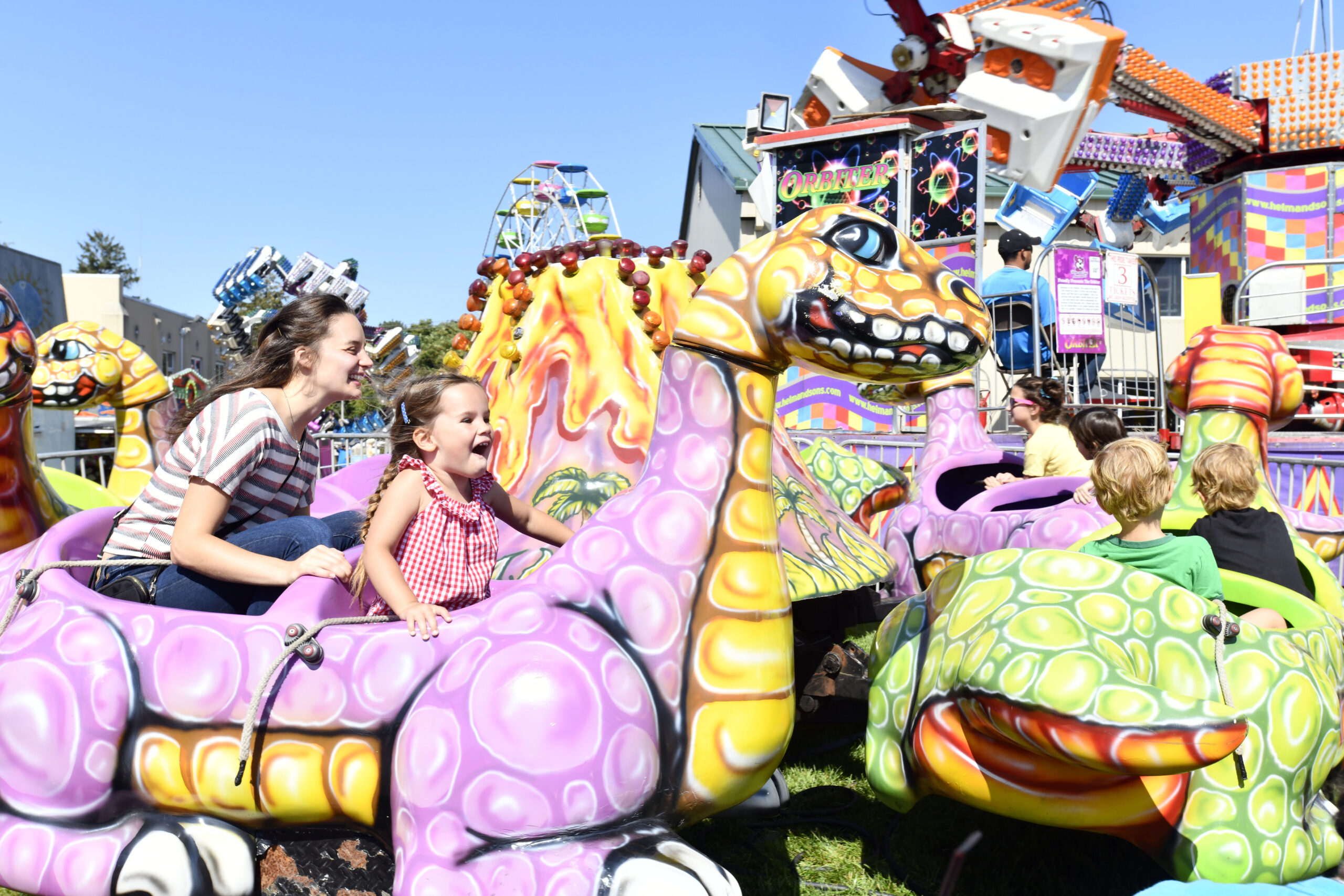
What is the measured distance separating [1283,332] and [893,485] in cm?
892

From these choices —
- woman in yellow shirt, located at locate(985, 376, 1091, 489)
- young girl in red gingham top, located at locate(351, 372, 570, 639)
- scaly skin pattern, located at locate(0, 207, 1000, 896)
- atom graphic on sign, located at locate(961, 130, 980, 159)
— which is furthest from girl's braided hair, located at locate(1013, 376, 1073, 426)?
atom graphic on sign, located at locate(961, 130, 980, 159)

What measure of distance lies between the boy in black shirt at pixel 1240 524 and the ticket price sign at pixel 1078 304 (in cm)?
479

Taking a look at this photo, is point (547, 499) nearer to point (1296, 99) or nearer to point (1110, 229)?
point (1296, 99)

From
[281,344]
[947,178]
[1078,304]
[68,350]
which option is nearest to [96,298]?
[68,350]

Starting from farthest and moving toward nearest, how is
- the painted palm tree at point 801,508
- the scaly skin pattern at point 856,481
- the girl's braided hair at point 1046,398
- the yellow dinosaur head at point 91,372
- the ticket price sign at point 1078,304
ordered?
1. the ticket price sign at point 1078,304
2. the yellow dinosaur head at point 91,372
3. the girl's braided hair at point 1046,398
4. the scaly skin pattern at point 856,481
5. the painted palm tree at point 801,508

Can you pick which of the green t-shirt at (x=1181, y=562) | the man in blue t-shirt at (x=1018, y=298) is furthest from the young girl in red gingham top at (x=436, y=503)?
the man in blue t-shirt at (x=1018, y=298)

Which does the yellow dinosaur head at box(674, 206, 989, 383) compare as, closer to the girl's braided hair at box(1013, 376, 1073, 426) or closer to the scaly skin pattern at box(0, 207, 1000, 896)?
the scaly skin pattern at box(0, 207, 1000, 896)

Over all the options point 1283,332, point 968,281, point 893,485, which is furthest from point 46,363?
point 1283,332

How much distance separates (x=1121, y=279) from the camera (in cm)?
827

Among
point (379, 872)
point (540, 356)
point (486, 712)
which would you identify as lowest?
point (379, 872)

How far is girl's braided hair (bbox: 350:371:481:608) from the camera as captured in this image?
212cm

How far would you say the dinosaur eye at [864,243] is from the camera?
1939mm

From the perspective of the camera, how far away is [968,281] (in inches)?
79.7

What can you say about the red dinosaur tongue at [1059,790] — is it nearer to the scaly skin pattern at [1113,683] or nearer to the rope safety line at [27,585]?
the scaly skin pattern at [1113,683]
